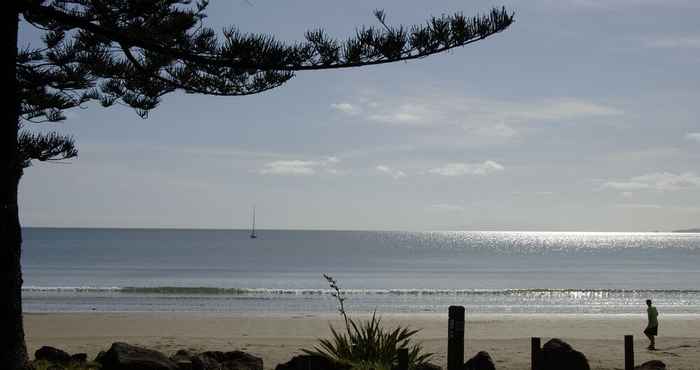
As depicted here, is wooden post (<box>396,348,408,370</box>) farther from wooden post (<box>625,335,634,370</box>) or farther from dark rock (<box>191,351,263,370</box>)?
wooden post (<box>625,335,634,370</box>)

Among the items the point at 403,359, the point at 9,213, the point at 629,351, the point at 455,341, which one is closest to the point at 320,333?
the point at 629,351

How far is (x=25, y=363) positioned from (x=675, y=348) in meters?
12.5

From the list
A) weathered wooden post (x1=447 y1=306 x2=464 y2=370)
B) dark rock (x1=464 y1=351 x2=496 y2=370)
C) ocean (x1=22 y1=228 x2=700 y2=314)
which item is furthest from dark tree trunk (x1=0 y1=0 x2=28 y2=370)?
ocean (x1=22 y1=228 x2=700 y2=314)

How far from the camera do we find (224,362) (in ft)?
31.9

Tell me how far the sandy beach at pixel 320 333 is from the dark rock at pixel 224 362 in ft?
8.84

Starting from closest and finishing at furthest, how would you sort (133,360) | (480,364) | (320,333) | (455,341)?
(455,341) → (133,360) → (480,364) → (320,333)

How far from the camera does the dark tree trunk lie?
796cm

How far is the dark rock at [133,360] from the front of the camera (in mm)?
8734

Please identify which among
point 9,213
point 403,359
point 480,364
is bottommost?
point 480,364

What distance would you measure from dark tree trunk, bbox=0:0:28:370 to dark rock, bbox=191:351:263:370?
2.04 metres

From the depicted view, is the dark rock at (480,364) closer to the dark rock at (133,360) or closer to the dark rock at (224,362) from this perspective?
the dark rock at (224,362)

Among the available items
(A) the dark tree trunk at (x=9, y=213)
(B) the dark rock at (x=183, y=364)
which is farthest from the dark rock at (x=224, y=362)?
(A) the dark tree trunk at (x=9, y=213)

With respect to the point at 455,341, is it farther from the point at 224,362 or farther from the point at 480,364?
the point at 224,362

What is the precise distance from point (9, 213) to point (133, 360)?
2.21 meters
